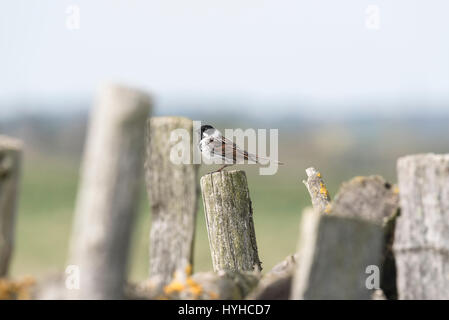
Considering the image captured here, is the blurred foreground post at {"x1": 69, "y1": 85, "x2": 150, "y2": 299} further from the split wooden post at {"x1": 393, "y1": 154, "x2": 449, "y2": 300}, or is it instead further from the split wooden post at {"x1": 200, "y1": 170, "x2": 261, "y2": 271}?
the split wooden post at {"x1": 200, "y1": 170, "x2": 261, "y2": 271}

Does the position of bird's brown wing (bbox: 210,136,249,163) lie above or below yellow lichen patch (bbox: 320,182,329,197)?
above

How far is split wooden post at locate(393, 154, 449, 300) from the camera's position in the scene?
5.32 m

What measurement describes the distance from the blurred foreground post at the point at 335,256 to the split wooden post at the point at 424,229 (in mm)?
→ 291

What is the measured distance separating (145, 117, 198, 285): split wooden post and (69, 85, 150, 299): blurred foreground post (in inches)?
57.9

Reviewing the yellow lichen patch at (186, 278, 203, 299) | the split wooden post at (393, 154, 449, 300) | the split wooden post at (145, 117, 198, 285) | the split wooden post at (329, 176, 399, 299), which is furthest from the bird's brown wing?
the split wooden post at (393, 154, 449, 300)

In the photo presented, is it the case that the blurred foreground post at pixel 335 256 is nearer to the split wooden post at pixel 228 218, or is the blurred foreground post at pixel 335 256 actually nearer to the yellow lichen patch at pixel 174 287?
the yellow lichen patch at pixel 174 287

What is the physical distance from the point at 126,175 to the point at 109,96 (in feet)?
2.17

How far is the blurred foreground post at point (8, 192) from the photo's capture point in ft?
18.9

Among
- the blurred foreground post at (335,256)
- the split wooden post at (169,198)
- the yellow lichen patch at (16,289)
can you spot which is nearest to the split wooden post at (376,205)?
the blurred foreground post at (335,256)

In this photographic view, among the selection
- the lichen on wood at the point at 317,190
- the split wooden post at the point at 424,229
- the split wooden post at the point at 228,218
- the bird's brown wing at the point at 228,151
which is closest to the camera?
the split wooden post at the point at 424,229

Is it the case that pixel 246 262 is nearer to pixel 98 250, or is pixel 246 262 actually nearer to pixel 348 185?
pixel 348 185

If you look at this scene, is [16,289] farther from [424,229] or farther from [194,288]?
[424,229]

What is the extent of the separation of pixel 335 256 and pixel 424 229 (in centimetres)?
85
